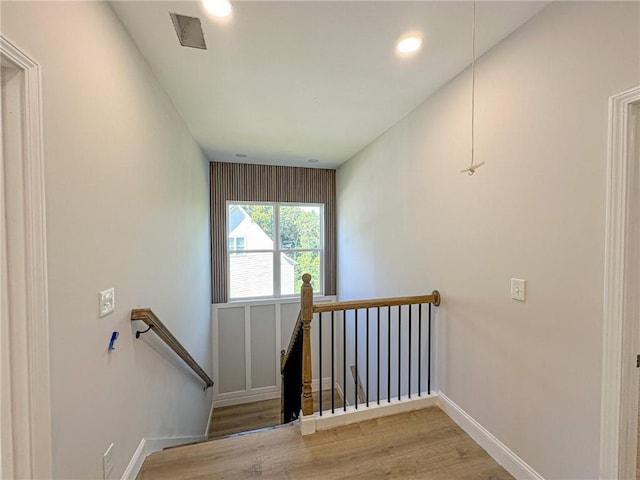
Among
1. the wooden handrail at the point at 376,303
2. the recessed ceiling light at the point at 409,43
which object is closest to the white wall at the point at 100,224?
the wooden handrail at the point at 376,303

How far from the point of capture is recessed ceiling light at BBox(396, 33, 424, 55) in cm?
158

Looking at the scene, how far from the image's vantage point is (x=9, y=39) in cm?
80

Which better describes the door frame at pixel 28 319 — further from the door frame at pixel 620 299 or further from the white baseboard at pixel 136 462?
the door frame at pixel 620 299

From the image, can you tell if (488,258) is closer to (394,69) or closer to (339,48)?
(394,69)

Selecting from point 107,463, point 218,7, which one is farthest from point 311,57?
point 107,463

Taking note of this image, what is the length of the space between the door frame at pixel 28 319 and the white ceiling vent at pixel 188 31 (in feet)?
2.77

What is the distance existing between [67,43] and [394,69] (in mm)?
1734

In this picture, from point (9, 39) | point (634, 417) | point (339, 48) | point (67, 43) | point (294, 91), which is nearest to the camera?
point (9, 39)

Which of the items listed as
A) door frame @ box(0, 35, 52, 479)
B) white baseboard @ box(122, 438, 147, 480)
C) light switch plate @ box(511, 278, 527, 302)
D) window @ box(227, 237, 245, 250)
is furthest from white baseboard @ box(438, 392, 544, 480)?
window @ box(227, 237, 245, 250)

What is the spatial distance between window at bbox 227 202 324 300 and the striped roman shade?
0.34 ft

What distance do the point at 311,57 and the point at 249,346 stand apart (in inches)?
162

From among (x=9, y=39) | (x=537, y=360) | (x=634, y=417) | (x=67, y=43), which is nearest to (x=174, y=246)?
(x=67, y=43)

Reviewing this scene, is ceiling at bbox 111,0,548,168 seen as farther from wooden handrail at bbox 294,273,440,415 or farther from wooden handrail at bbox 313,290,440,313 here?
wooden handrail at bbox 313,290,440,313

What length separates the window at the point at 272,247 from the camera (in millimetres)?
4500
